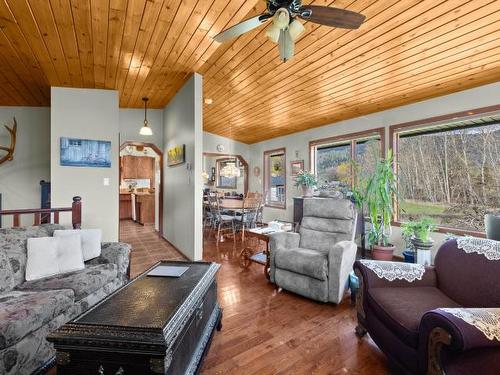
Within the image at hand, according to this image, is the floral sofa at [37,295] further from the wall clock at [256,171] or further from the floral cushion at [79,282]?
the wall clock at [256,171]

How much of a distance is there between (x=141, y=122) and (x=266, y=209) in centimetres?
388

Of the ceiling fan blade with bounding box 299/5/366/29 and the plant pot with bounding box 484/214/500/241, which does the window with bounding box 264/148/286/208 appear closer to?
the plant pot with bounding box 484/214/500/241

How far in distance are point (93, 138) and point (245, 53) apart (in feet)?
9.09

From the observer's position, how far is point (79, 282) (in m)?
2.08

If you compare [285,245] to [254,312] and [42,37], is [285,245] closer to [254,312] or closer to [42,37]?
[254,312]

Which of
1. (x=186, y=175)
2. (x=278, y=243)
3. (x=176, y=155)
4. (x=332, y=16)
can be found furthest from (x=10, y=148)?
(x=332, y=16)

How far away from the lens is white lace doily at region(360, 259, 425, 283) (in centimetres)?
198

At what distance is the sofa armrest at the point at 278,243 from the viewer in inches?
120

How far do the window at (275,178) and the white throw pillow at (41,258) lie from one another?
5232 millimetres

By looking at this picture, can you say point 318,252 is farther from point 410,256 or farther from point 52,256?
point 52,256

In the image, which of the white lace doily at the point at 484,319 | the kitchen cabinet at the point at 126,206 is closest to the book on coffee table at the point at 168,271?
the white lace doily at the point at 484,319

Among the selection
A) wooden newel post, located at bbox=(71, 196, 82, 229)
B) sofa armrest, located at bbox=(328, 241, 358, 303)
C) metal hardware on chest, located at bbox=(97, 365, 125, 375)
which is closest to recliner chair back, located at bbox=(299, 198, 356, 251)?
sofa armrest, located at bbox=(328, 241, 358, 303)

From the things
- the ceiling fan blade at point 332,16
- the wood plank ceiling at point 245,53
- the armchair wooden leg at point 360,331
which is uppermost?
the wood plank ceiling at point 245,53

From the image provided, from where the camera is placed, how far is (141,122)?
5.71 m
